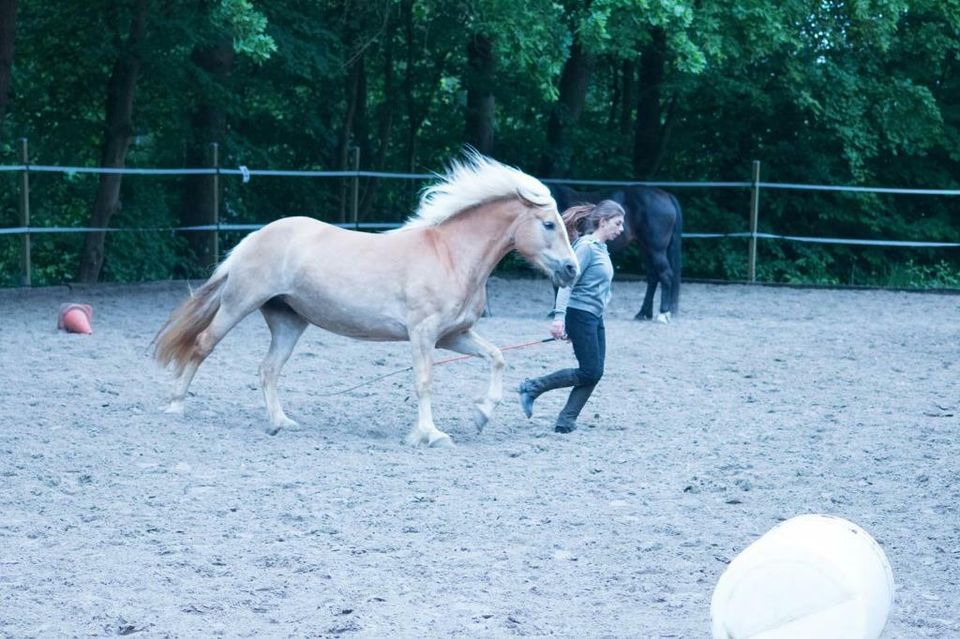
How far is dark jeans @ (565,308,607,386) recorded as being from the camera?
24.7 ft

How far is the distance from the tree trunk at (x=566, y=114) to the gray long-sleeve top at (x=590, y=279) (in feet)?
42.4

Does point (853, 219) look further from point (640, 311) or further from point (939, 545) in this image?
point (939, 545)

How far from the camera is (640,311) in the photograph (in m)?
14.1

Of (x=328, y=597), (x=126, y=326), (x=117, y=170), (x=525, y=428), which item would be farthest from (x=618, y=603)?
(x=117, y=170)

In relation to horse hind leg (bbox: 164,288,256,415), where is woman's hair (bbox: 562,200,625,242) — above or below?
above

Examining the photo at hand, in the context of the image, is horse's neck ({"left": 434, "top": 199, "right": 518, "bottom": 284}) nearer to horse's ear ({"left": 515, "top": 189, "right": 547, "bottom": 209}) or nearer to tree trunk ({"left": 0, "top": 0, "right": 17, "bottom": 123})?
horse's ear ({"left": 515, "top": 189, "right": 547, "bottom": 209})

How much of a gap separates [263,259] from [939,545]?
402cm

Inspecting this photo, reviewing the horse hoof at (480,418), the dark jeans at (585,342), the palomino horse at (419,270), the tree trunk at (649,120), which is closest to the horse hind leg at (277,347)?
the palomino horse at (419,270)

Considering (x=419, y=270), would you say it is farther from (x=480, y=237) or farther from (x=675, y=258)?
(x=675, y=258)

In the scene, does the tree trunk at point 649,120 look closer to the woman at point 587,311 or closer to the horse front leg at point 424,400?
the woman at point 587,311

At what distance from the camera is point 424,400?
7.15 m

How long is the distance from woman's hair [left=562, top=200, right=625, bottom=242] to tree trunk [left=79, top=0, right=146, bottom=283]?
921 centimetres

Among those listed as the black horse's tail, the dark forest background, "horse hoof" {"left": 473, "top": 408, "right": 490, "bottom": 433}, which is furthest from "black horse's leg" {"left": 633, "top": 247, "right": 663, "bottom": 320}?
"horse hoof" {"left": 473, "top": 408, "right": 490, "bottom": 433}

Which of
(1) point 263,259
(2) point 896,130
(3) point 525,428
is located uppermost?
(2) point 896,130
